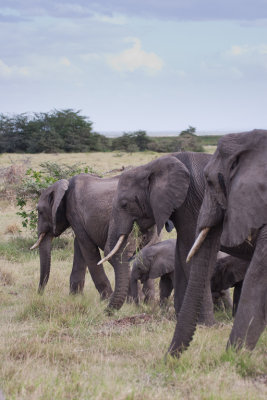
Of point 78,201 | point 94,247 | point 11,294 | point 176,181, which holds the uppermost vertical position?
point 176,181

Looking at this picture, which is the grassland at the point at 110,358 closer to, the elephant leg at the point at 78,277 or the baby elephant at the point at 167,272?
the baby elephant at the point at 167,272

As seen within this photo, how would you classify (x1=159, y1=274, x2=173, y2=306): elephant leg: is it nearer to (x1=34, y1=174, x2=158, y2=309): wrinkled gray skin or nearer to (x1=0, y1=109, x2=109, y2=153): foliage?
(x1=34, y1=174, x2=158, y2=309): wrinkled gray skin

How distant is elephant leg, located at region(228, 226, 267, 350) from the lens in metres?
4.08

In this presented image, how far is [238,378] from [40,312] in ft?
9.79

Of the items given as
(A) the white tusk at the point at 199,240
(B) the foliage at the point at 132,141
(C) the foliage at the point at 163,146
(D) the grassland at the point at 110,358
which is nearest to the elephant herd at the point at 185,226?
(A) the white tusk at the point at 199,240

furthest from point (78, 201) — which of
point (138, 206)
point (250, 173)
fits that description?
point (250, 173)

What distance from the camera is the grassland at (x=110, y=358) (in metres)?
3.83

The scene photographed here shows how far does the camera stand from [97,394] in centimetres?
369

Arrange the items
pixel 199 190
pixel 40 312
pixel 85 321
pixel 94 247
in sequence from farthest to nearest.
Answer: pixel 94 247 < pixel 40 312 < pixel 85 321 < pixel 199 190

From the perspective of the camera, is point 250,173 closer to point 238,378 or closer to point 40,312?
point 238,378

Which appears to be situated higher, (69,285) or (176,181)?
(176,181)

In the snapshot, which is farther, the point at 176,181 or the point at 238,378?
the point at 176,181

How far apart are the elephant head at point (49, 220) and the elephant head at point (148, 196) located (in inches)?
65.8

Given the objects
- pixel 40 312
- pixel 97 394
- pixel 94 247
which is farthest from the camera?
pixel 94 247
